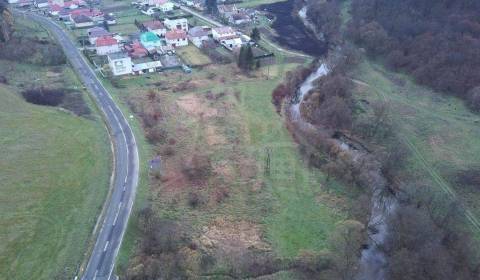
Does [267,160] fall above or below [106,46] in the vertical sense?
below

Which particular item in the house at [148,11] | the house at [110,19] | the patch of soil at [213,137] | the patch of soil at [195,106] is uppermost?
the house at [148,11]

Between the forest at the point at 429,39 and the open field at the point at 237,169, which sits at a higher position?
the forest at the point at 429,39

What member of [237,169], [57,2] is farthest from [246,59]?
[57,2]

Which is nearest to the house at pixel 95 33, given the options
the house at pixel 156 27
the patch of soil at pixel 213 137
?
the house at pixel 156 27

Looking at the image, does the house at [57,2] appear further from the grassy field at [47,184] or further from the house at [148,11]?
the grassy field at [47,184]

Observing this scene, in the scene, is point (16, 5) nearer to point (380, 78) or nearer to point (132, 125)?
point (132, 125)

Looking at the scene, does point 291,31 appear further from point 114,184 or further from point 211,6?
point 114,184
